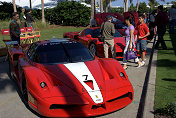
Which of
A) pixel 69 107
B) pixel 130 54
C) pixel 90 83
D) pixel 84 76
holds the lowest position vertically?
pixel 69 107

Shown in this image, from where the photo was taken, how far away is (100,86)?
4.49 meters

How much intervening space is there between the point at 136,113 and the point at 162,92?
1126 millimetres

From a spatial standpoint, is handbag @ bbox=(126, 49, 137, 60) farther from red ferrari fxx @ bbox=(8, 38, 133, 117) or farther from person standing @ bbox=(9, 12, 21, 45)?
person standing @ bbox=(9, 12, 21, 45)

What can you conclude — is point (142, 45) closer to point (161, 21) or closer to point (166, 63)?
point (166, 63)

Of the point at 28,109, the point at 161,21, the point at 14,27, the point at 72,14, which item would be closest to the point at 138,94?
the point at 28,109

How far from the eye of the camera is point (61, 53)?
18.2 ft

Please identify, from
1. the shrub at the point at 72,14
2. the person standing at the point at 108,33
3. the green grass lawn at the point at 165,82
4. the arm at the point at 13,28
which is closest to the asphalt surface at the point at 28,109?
the green grass lawn at the point at 165,82

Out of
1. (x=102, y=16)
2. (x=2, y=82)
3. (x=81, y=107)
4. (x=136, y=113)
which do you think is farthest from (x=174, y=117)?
→ (x=102, y=16)

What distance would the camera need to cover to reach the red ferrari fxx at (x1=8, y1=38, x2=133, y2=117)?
408 cm

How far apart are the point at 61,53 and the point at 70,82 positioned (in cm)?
122

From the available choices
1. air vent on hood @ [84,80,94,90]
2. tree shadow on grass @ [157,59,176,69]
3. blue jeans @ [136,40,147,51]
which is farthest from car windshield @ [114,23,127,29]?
air vent on hood @ [84,80,94,90]

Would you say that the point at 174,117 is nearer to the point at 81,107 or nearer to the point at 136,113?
the point at 136,113

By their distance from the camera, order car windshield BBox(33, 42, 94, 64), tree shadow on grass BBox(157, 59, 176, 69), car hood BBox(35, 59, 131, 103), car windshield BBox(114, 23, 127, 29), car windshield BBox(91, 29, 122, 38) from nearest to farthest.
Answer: car hood BBox(35, 59, 131, 103), car windshield BBox(33, 42, 94, 64), tree shadow on grass BBox(157, 59, 176, 69), car windshield BBox(91, 29, 122, 38), car windshield BBox(114, 23, 127, 29)

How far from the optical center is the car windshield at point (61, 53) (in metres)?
5.39
